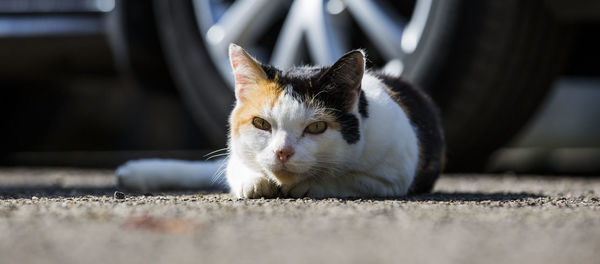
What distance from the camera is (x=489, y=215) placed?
188 cm

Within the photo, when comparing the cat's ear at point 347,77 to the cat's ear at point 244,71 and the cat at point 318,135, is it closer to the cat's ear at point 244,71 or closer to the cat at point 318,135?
the cat at point 318,135

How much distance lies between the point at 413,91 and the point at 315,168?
29.3 inches

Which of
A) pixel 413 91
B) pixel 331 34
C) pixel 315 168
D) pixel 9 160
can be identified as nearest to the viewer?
pixel 315 168

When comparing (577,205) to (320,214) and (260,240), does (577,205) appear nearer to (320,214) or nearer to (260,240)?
(320,214)

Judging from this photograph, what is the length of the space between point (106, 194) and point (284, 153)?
738 mm

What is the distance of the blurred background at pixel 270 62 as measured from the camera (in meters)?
2.98

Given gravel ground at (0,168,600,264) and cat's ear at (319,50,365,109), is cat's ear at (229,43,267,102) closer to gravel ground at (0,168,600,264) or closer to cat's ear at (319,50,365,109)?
cat's ear at (319,50,365,109)

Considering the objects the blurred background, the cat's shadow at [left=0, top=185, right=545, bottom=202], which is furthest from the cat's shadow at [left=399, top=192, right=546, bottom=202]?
the blurred background

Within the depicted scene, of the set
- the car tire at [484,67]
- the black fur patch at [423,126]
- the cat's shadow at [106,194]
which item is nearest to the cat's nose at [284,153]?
the cat's shadow at [106,194]

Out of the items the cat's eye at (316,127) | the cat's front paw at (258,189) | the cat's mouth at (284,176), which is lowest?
the cat's front paw at (258,189)

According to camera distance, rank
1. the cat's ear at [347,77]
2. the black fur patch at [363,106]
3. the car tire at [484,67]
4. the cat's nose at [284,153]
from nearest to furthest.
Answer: the cat's nose at [284,153]
the cat's ear at [347,77]
the black fur patch at [363,106]
the car tire at [484,67]

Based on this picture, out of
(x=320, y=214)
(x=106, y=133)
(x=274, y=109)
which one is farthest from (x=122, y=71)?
(x=320, y=214)

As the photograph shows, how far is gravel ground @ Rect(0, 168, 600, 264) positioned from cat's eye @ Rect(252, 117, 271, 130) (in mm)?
239

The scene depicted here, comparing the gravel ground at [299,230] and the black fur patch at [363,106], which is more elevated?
the black fur patch at [363,106]
